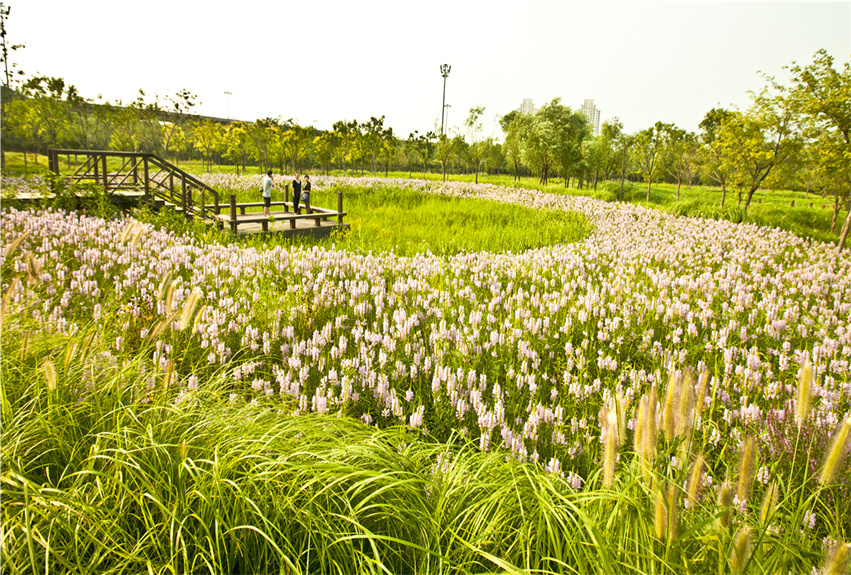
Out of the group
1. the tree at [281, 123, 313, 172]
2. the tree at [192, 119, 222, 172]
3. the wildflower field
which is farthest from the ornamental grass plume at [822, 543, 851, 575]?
the tree at [192, 119, 222, 172]

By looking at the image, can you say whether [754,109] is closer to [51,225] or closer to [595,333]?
[595,333]

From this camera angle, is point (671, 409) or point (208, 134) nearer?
point (671, 409)

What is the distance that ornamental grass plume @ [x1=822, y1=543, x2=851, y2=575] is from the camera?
1096 mm

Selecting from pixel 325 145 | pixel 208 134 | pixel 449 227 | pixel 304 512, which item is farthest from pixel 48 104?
pixel 304 512

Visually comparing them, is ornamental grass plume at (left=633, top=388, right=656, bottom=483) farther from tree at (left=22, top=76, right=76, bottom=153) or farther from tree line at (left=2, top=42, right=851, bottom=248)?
tree at (left=22, top=76, right=76, bottom=153)

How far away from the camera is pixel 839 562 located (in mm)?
1116

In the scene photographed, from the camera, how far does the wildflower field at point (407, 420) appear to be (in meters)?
1.68

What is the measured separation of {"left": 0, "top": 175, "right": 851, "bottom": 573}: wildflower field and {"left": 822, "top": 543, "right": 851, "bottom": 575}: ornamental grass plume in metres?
0.01

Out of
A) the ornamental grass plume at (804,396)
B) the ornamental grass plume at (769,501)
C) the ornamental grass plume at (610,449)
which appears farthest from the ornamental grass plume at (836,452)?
the ornamental grass plume at (610,449)

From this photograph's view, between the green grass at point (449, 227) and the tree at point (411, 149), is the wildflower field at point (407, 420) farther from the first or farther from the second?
the tree at point (411, 149)

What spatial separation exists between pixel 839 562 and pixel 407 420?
271 centimetres

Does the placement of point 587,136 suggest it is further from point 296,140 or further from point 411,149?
point 296,140

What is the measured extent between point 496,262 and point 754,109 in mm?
17680

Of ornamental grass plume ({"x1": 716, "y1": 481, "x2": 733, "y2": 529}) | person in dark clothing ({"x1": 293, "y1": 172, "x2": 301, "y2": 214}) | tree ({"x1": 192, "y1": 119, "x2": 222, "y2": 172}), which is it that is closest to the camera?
ornamental grass plume ({"x1": 716, "y1": 481, "x2": 733, "y2": 529})
